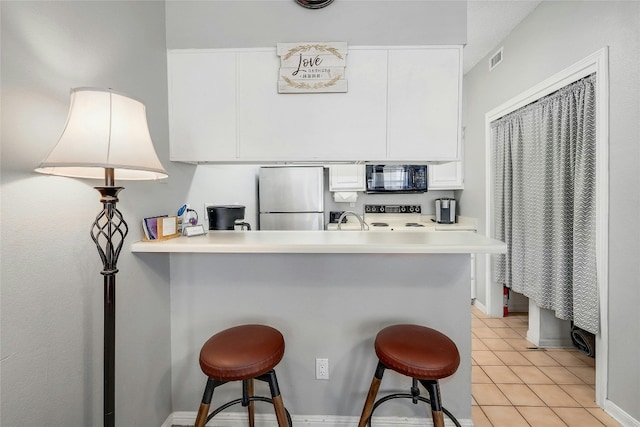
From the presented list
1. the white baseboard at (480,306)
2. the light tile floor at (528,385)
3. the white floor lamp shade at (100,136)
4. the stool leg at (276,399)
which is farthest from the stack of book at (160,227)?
the white baseboard at (480,306)

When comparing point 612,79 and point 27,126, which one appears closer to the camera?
point 27,126

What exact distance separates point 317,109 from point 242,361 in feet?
4.30

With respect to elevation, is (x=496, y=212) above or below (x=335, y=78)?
below

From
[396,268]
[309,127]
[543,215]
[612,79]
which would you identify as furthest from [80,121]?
[543,215]

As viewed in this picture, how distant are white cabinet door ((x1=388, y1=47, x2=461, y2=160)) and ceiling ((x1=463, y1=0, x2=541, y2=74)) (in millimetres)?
1395

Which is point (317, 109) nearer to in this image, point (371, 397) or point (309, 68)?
point (309, 68)

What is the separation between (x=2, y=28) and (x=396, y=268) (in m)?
1.77

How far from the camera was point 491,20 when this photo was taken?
2656 millimetres

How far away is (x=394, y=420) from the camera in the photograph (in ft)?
5.34

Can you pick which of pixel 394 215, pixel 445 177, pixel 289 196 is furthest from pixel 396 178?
pixel 289 196

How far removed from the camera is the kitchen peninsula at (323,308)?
1601 millimetres

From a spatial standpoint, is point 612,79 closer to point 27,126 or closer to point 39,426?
point 27,126

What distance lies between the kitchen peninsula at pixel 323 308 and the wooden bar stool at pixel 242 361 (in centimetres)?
33

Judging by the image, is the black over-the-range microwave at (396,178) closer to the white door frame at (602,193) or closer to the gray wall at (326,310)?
the white door frame at (602,193)
